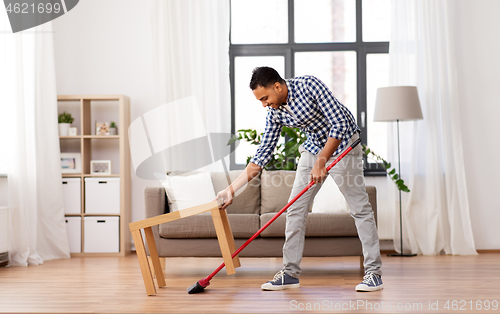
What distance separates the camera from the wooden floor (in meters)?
2.16

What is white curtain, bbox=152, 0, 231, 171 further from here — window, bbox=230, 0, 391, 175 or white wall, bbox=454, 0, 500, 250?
white wall, bbox=454, 0, 500, 250

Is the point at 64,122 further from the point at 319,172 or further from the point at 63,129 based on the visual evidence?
the point at 319,172

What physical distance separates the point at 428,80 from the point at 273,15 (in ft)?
5.05

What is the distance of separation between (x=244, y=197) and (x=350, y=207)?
121cm

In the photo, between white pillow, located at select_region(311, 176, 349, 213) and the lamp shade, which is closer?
white pillow, located at select_region(311, 176, 349, 213)

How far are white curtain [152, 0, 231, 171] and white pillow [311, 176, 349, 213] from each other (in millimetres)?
1159

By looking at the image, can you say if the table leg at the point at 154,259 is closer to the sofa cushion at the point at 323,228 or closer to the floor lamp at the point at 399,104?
the sofa cushion at the point at 323,228

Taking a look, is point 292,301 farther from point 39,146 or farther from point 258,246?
point 39,146

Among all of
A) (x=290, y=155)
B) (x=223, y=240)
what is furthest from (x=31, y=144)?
(x=223, y=240)

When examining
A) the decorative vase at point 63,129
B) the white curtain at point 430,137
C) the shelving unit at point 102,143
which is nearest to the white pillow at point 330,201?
the white curtain at point 430,137

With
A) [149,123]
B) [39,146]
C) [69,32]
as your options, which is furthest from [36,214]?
[69,32]

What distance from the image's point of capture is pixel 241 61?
4.54m

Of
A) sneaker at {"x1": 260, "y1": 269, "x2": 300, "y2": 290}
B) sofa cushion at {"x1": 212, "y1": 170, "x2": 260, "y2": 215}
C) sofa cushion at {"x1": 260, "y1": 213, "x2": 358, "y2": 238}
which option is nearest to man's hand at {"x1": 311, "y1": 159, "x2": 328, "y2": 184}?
sneaker at {"x1": 260, "y1": 269, "x2": 300, "y2": 290}

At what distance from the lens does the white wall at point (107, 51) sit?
4.41 metres
